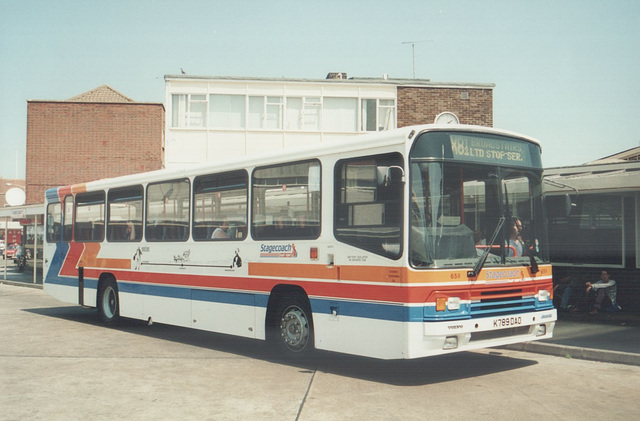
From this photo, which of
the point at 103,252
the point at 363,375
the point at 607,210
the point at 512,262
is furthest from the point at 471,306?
the point at 103,252

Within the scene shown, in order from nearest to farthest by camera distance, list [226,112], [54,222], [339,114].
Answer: [54,222], [226,112], [339,114]

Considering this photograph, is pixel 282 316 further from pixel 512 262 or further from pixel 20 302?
pixel 20 302

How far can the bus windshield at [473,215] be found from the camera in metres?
7.85

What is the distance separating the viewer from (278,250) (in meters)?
9.80

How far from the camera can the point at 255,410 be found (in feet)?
22.7

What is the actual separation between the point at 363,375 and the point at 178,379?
2.39 metres

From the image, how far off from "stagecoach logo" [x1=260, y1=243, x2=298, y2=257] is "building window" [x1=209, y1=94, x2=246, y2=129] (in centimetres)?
2535

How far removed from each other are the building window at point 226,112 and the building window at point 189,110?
0.41m

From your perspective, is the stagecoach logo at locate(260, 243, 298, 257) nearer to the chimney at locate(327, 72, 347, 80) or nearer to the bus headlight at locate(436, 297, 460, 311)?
the bus headlight at locate(436, 297, 460, 311)

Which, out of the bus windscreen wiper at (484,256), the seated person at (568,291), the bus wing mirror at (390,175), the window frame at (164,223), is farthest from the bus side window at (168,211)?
the seated person at (568,291)

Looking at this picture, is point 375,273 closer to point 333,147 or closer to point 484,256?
point 484,256

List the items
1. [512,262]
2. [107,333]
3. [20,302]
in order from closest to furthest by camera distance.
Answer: [512,262] → [107,333] → [20,302]

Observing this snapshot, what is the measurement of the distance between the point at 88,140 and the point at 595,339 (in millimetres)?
35481

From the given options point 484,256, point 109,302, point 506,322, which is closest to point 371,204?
point 484,256
